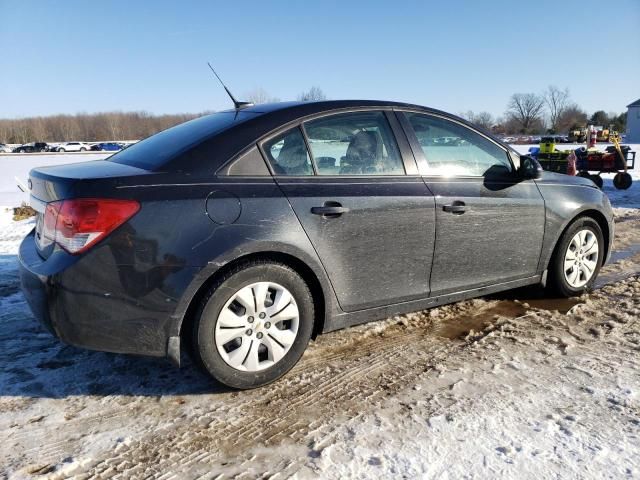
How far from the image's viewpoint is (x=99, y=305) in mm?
2537

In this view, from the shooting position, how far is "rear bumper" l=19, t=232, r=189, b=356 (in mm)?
2494

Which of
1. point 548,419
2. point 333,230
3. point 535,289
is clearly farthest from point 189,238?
point 535,289

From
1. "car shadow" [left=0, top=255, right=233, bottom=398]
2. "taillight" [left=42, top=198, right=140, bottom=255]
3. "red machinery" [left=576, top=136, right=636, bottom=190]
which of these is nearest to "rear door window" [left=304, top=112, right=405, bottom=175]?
"taillight" [left=42, top=198, right=140, bottom=255]

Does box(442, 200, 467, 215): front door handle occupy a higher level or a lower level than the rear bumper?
higher

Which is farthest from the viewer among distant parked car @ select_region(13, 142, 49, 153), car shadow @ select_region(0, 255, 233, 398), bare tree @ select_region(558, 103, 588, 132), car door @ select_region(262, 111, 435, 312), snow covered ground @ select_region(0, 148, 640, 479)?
bare tree @ select_region(558, 103, 588, 132)

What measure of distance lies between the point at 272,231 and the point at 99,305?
0.94 meters

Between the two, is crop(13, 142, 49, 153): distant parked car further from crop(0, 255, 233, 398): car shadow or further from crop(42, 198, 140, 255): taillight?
crop(42, 198, 140, 255): taillight

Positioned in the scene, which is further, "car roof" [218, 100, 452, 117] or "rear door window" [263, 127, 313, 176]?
"car roof" [218, 100, 452, 117]

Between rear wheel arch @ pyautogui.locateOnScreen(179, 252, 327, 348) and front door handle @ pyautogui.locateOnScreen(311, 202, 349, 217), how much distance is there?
301 millimetres

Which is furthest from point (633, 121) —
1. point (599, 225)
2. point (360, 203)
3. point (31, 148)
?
point (31, 148)

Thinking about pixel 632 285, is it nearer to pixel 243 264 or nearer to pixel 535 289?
pixel 535 289

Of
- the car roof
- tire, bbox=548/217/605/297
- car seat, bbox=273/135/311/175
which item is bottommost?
tire, bbox=548/217/605/297

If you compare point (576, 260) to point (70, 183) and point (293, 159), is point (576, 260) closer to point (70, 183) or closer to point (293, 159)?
point (293, 159)

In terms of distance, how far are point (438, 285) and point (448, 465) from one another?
1.51m
